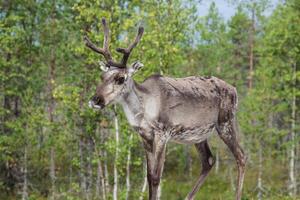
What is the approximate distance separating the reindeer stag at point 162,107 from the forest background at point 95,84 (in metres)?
7.92

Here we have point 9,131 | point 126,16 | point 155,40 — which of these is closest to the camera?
point 155,40

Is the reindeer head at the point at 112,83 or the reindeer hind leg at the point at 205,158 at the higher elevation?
the reindeer head at the point at 112,83

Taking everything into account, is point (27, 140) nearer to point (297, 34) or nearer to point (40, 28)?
point (40, 28)

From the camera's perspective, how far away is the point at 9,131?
69.7ft

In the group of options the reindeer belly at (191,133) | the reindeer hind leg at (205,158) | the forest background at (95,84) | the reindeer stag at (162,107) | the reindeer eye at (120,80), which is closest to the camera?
the reindeer eye at (120,80)

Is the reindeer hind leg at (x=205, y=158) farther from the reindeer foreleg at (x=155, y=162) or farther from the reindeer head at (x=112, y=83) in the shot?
the reindeer head at (x=112, y=83)

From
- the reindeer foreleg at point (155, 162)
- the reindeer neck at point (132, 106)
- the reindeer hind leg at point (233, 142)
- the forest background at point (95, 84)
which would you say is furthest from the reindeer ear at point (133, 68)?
the forest background at point (95, 84)

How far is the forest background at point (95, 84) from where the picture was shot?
52.6 feet

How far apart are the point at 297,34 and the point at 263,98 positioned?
3.47m

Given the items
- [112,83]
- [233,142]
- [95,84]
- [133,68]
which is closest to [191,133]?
[233,142]

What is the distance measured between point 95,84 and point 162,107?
12677 mm

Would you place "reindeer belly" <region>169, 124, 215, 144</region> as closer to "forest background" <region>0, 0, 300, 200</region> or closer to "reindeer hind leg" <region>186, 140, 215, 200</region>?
"reindeer hind leg" <region>186, 140, 215, 200</region>

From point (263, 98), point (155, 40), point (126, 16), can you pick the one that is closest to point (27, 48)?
point (126, 16)

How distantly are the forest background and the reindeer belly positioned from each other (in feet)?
27.0
